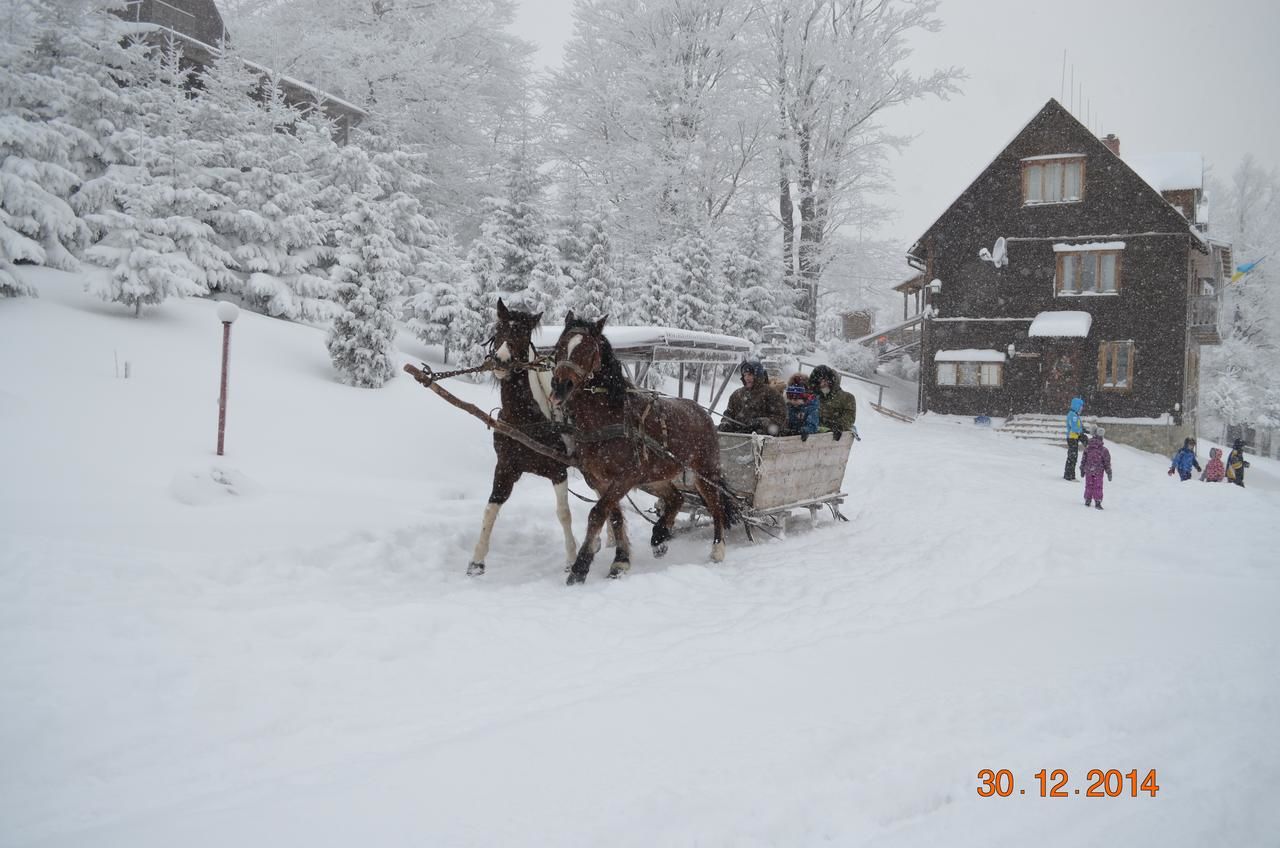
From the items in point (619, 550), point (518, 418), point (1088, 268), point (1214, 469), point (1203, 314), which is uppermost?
point (1088, 268)

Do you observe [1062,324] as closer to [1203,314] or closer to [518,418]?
[1203,314]

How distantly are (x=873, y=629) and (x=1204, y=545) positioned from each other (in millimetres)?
5931

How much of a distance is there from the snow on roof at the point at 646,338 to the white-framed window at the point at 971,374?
18.9 m

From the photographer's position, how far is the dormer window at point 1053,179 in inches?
947

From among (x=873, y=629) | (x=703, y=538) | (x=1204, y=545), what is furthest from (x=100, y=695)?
(x=1204, y=545)

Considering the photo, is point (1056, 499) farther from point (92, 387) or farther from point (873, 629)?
point (92, 387)

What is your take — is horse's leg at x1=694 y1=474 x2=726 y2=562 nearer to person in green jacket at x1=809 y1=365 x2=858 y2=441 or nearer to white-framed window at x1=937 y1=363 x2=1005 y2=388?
person in green jacket at x1=809 y1=365 x2=858 y2=441

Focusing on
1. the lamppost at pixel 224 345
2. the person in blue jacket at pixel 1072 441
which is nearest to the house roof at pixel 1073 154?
the person in blue jacket at pixel 1072 441

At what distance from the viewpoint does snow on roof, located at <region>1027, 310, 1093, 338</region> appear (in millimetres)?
23469

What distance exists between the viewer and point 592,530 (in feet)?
20.4

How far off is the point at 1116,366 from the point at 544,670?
84.2 ft

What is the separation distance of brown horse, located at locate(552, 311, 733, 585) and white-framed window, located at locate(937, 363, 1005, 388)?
69.7ft

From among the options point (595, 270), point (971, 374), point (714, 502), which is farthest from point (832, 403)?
point (971, 374)

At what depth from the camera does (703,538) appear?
28.2ft
